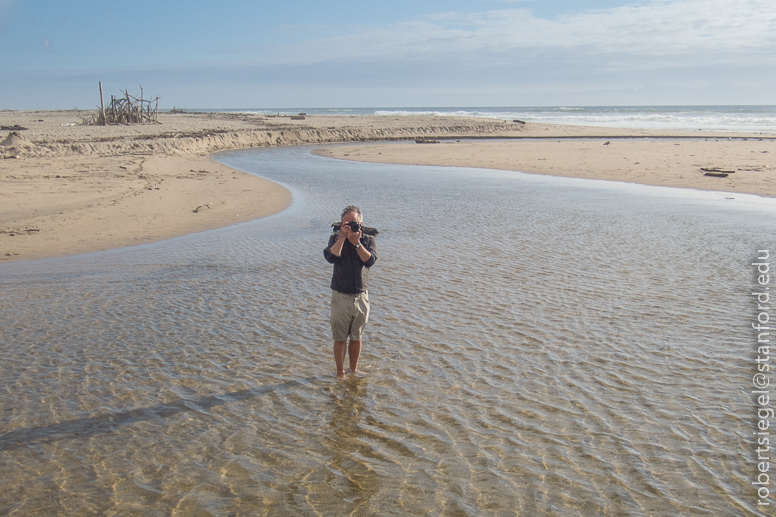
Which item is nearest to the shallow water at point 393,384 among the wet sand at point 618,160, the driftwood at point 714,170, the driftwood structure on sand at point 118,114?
the wet sand at point 618,160

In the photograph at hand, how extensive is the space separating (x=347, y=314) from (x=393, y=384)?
2.34 feet

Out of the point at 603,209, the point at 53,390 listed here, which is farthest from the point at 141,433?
the point at 603,209

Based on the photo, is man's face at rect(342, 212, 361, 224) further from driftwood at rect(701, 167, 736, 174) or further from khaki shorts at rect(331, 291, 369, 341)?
driftwood at rect(701, 167, 736, 174)

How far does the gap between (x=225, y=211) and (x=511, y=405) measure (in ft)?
34.6

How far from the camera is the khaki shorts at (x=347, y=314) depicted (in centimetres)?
484

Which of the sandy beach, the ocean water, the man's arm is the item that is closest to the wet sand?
the sandy beach

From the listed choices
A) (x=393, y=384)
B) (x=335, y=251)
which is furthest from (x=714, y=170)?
(x=335, y=251)

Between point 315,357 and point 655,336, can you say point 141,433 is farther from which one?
point 655,336

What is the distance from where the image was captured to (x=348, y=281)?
4801mm

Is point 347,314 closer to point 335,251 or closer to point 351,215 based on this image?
point 335,251

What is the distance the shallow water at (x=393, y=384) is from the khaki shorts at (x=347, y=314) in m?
0.44

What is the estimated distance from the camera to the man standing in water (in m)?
4.70

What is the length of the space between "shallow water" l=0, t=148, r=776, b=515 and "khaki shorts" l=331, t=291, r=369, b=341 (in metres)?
0.44

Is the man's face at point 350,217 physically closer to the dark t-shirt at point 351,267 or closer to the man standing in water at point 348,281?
the man standing in water at point 348,281
